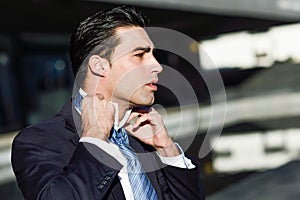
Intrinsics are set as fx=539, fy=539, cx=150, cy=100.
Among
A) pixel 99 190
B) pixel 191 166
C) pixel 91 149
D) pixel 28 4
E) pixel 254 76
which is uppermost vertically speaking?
pixel 91 149

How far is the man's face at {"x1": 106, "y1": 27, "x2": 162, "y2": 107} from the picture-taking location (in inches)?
68.9

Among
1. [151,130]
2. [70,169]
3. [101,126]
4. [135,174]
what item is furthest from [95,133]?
[151,130]

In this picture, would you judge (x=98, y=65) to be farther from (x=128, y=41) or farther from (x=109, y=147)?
(x=109, y=147)

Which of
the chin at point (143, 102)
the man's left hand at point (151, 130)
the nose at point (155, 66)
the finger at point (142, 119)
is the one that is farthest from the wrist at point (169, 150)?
the nose at point (155, 66)

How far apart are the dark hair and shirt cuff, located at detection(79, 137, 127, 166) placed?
287 millimetres

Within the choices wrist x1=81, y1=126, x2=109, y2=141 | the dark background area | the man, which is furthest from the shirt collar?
the dark background area

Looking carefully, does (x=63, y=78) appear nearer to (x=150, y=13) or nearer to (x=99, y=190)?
(x=150, y=13)

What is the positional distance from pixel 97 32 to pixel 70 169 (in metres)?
0.45

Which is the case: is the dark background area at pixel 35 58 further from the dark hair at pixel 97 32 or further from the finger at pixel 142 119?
the dark hair at pixel 97 32

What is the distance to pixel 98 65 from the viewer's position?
1.77 m

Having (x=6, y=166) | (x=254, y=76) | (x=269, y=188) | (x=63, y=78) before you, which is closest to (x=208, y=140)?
(x=269, y=188)

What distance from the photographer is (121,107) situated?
1.80 metres

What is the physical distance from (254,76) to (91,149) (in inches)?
1554

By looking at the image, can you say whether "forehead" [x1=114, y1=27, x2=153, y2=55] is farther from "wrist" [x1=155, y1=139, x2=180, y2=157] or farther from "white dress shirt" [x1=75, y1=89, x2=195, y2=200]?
"wrist" [x1=155, y1=139, x2=180, y2=157]
